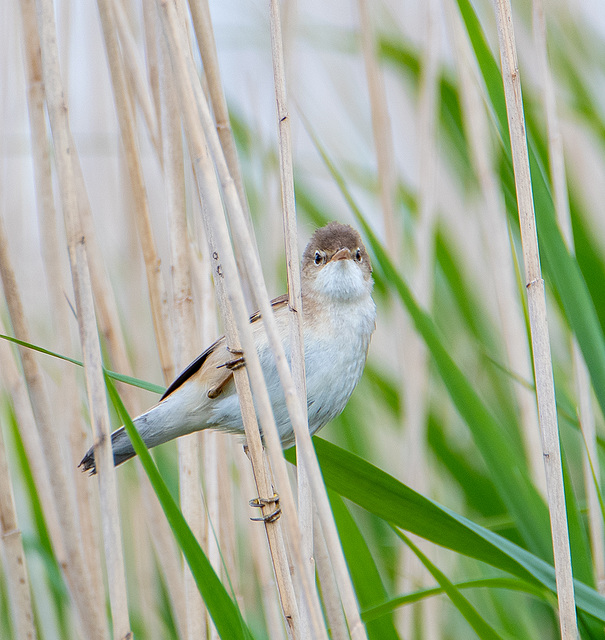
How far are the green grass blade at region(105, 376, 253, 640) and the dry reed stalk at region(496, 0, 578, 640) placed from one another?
54 centimetres

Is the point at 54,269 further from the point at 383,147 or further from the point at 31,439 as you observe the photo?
the point at 383,147

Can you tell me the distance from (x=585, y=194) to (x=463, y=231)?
425mm

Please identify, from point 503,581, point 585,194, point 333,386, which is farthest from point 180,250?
point 585,194

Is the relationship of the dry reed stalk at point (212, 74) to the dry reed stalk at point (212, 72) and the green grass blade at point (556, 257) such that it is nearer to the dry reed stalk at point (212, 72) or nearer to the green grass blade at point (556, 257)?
the dry reed stalk at point (212, 72)

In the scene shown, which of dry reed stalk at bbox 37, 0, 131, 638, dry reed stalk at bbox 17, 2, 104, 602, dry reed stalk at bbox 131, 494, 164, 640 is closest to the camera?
dry reed stalk at bbox 37, 0, 131, 638

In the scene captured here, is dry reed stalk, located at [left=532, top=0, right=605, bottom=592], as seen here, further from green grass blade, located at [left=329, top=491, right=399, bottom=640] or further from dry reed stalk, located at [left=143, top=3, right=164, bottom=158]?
dry reed stalk, located at [left=143, top=3, right=164, bottom=158]

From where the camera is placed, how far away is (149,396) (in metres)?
2.47

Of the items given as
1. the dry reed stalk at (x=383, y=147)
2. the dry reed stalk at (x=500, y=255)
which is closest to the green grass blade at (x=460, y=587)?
the dry reed stalk at (x=500, y=255)

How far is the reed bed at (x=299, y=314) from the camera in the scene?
42.8 inches

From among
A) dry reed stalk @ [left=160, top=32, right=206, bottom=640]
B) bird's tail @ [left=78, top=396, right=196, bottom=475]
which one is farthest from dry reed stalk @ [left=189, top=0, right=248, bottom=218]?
bird's tail @ [left=78, top=396, right=196, bottom=475]

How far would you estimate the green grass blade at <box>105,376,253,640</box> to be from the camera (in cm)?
104

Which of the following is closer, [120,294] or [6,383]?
[6,383]

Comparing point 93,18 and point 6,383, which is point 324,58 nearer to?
point 93,18

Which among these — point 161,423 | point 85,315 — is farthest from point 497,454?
point 85,315
